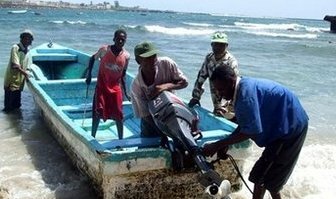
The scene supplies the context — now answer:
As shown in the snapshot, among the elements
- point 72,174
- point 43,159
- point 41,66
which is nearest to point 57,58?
point 41,66

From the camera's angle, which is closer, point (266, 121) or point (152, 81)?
point (266, 121)

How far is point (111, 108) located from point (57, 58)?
4.66 metres

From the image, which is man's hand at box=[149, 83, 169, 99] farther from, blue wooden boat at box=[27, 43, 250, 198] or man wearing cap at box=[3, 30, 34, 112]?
man wearing cap at box=[3, 30, 34, 112]

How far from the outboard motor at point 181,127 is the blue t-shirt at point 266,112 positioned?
1.48 ft

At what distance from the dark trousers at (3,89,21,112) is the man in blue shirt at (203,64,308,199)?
228 inches

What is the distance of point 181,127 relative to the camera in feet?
12.2

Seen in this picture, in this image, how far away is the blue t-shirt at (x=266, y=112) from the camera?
10.3 ft

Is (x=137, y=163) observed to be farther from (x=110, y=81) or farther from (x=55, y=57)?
(x=55, y=57)

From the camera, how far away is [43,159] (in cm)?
630

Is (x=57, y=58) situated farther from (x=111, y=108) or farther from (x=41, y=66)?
(x=111, y=108)

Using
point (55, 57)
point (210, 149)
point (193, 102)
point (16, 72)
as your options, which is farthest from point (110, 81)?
point (55, 57)

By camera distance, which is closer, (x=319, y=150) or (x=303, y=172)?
(x=303, y=172)

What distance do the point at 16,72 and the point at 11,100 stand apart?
686 millimetres

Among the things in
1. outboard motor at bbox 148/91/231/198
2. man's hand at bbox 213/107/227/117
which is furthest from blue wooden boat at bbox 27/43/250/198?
outboard motor at bbox 148/91/231/198
